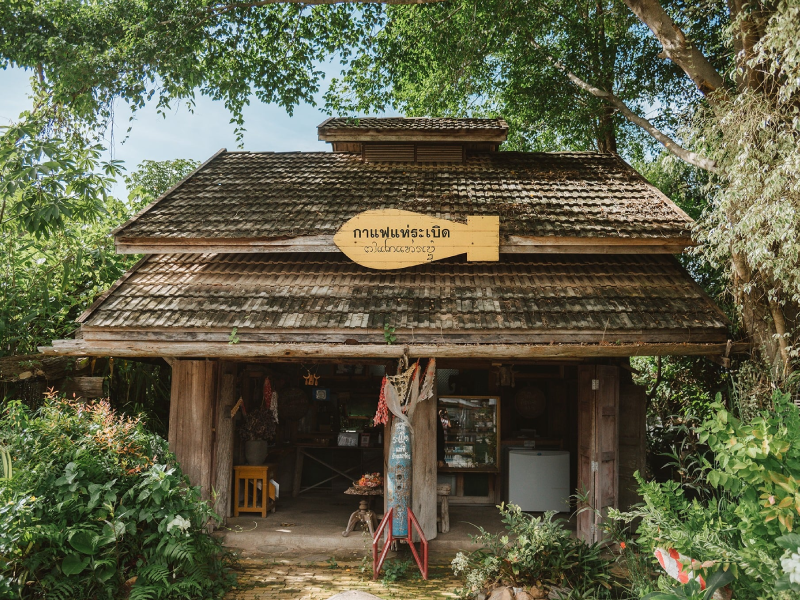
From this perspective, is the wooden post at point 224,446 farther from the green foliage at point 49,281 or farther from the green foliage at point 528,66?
the green foliage at point 528,66

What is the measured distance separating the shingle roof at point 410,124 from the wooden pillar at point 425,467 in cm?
501

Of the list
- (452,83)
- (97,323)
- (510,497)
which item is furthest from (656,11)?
(97,323)

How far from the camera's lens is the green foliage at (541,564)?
5.35 metres

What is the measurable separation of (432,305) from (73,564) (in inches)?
174

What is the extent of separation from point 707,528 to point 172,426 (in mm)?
5983

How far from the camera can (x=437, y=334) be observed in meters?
6.45

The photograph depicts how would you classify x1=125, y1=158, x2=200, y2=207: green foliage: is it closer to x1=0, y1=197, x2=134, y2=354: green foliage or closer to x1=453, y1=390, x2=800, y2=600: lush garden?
x1=0, y1=197, x2=134, y2=354: green foliage

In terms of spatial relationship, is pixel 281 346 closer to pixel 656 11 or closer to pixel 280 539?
pixel 280 539

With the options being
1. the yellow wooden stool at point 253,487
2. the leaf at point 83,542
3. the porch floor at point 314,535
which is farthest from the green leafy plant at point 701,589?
the yellow wooden stool at point 253,487

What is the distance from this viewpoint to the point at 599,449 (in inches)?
271

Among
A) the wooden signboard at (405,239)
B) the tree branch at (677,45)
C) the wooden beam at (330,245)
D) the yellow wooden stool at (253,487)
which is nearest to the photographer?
the tree branch at (677,45)

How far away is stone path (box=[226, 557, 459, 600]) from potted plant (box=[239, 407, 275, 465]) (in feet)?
5.32

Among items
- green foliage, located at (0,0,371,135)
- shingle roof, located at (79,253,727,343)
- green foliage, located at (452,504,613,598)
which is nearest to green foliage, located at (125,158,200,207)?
green foliage, located at (0,0,371,135)

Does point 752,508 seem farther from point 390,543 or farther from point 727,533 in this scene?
point 390,543
